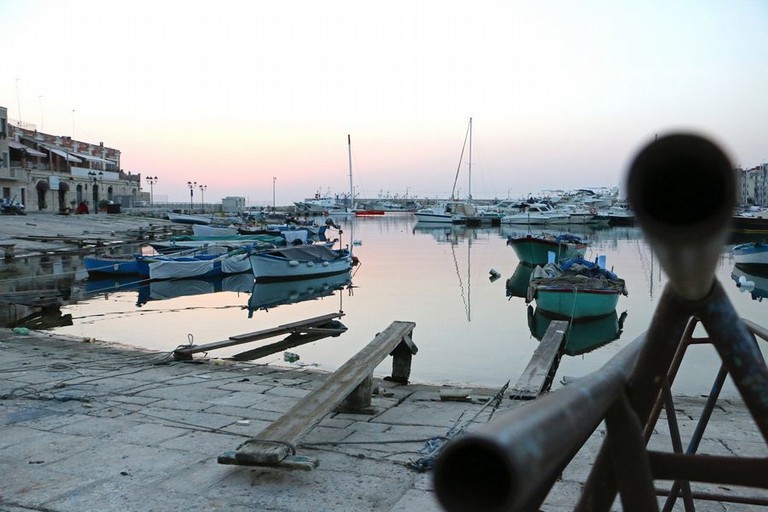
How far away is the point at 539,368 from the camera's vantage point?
9234 millimetres

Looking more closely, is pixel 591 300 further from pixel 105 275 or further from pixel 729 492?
pixel 105 275

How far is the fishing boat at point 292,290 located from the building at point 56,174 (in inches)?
1766

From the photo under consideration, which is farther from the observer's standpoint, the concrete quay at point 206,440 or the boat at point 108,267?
the boat at point 108,267

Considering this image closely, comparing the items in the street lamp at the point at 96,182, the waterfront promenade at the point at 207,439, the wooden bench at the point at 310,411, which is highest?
the street lamp at the point at 96,182

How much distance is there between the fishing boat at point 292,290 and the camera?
82.3 ft

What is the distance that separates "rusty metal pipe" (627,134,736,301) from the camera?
1.21 metres

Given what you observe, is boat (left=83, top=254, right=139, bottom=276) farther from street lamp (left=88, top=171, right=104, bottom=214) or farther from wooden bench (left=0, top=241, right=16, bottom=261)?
street lamp (left=88, top=171, right=104, bottom=214)

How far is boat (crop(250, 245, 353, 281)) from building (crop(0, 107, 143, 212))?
44306 millimetres

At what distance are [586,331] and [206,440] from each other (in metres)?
14.6

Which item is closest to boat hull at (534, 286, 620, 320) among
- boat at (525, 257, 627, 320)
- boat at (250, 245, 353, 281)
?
boat at (525, 257, 627, 320)

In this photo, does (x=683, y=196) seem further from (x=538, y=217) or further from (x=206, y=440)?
(x=538, y=217)

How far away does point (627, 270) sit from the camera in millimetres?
37156

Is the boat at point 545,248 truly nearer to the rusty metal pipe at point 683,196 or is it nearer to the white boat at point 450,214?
the rusty metal pipe at point 683,196

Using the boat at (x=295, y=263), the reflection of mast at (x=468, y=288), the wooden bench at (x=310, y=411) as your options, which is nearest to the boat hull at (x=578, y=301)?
the reflection of mast at (x=468, y=288)
